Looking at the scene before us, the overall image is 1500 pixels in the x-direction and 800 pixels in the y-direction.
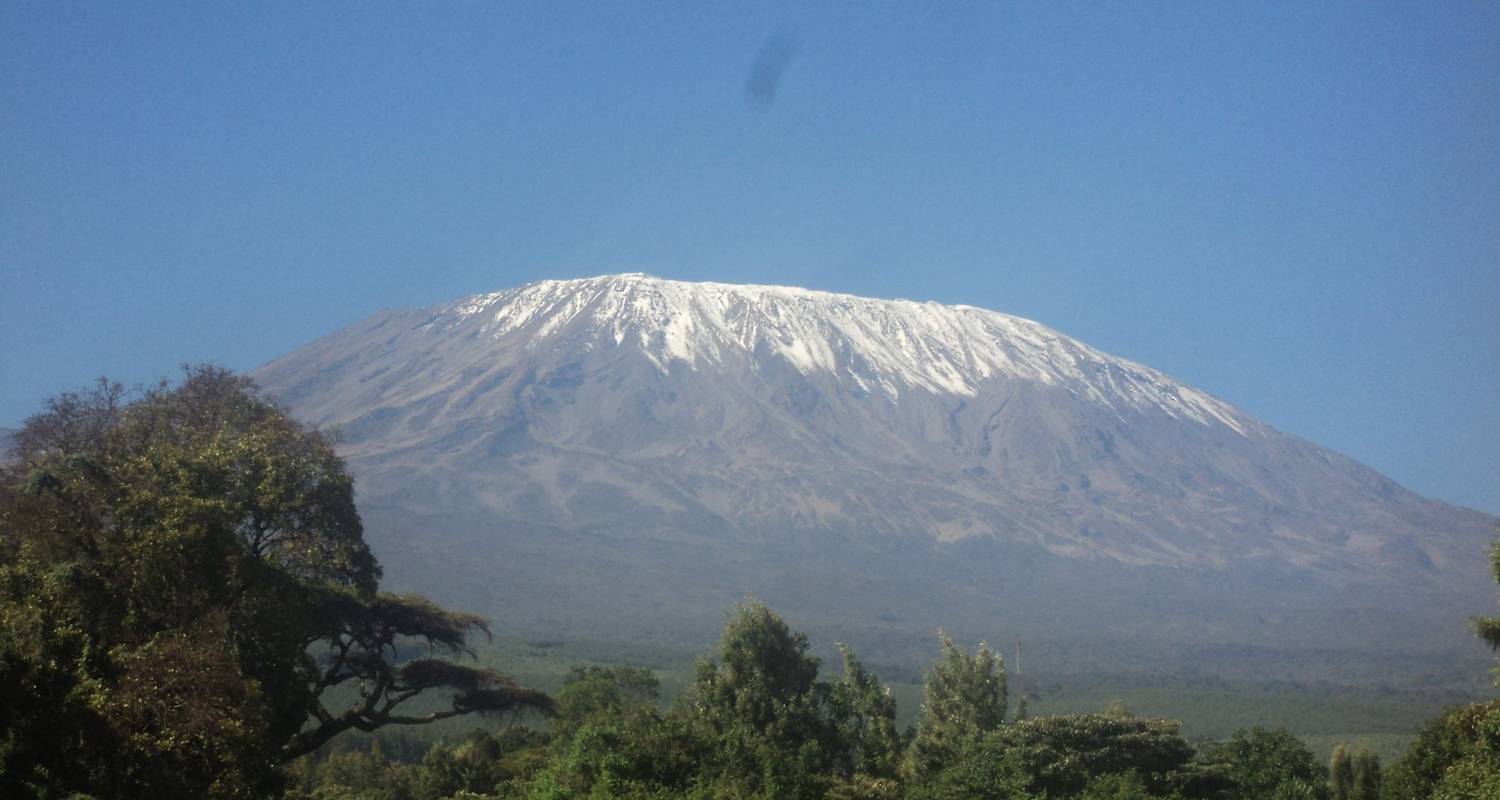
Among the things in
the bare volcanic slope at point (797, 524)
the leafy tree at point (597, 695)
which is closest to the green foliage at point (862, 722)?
the leafy tree at point (597, 695)

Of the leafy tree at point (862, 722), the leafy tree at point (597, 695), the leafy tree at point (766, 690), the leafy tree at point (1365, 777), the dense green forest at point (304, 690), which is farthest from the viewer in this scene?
the leafy tree at point (1365, 777)

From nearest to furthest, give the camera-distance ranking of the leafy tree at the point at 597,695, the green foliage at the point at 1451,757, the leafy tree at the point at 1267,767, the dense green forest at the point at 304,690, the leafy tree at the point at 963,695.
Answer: the dense green forest at the point at 304,690, the green foliage at the point at 1451,757, the leafy tree at the point at 1267,767, the leafy tree at the point at 597,695, the leafy tree at the point at 963,695

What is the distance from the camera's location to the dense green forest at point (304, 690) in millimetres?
13508

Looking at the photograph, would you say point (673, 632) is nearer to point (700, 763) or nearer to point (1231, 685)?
point (1231, 685)

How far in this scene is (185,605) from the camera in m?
16.9

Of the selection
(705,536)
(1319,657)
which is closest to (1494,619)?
(1319,657)

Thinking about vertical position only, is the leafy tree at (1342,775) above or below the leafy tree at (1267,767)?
below

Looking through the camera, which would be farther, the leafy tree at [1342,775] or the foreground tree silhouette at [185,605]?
the leafy tree at [1342,775]

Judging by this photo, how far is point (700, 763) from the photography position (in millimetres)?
18109

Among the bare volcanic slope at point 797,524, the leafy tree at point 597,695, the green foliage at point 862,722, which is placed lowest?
the leafy tree at point 597,695

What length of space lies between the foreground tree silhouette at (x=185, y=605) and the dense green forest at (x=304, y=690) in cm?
4

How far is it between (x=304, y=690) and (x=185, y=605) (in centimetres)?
295

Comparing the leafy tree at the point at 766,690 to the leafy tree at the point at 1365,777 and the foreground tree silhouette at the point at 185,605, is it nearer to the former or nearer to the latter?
the foreground tree silhouette at the point at 185,605

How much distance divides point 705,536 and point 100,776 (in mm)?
136104
